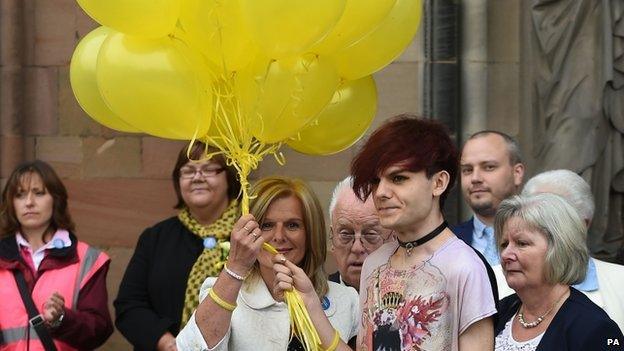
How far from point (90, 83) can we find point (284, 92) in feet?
2.59

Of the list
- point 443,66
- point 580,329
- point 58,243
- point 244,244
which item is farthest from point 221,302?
point 443,66

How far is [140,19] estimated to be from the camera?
5.05 metres

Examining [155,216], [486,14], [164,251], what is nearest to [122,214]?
[155,216]

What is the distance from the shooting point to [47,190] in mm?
7430

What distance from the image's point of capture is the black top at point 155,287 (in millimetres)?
7051

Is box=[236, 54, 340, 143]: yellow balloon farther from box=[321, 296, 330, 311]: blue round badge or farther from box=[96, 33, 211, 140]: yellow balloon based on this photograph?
box=[321, 296, 330, 311]: blue round badge

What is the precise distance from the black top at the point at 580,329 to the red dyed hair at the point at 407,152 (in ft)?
A: 2.01

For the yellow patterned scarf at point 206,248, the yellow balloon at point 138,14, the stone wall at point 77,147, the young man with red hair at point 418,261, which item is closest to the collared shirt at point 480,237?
the yellow patterned scarf at point 206,248

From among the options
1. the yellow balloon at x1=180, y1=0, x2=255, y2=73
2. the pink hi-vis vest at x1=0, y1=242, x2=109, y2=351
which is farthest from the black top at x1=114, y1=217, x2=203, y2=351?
the yellow balloon at x1=180, y1=0, x2=255, y2=73

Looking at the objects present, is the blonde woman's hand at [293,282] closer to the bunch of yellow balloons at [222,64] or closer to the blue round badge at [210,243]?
the bunch of yellow balloons at [222,64]

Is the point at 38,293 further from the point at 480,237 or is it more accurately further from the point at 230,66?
the point at 230,66

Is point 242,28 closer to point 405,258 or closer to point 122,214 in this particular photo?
point 405,258

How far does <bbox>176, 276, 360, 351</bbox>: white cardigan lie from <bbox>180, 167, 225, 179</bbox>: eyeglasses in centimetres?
185

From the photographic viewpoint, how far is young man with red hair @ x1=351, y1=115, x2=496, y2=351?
4.70m
